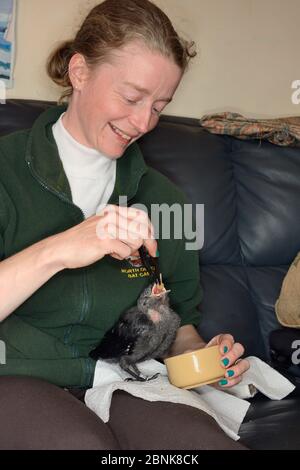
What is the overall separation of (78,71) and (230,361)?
674mm

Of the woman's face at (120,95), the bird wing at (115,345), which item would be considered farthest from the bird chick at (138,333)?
the woman's face at (120,95)

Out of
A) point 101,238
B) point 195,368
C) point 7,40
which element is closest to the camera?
point 101,238

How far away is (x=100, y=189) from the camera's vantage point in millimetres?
1456

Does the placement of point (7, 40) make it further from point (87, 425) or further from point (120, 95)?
point (87, 425)

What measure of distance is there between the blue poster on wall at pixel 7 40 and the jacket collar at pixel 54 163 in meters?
0.59

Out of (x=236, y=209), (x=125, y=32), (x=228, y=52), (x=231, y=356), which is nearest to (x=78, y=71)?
(x=125, y=32)

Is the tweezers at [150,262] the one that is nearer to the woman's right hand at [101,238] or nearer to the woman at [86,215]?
the woman at [86,215]

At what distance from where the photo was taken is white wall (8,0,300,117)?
81.9 inches

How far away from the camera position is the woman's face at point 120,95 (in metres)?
1.31

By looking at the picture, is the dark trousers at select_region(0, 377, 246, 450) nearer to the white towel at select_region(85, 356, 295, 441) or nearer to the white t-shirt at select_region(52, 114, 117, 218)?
the white towel at select_region(85, 356, 295, 441)

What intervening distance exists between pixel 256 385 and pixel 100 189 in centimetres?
57

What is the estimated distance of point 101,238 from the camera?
3.72 ft
